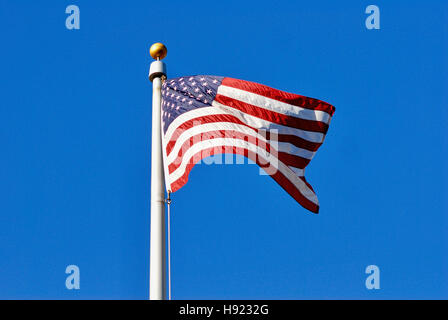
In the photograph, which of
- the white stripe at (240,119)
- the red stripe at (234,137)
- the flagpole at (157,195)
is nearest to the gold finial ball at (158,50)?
the flagpole at (157,195)

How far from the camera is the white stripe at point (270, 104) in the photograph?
16.7 m

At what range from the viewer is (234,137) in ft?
53.6

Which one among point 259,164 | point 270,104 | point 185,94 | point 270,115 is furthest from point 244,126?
point 185,94

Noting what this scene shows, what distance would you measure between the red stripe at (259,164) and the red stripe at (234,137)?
0.89 ft

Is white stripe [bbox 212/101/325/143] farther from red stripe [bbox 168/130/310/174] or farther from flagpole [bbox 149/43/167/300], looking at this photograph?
flagpole [bbox 149/43/167/300]

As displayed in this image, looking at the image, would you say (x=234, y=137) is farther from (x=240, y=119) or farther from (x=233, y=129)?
(x=240, y=119)

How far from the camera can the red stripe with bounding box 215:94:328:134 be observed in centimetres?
1670

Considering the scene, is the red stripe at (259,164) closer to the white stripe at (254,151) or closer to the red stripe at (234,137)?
the white stripe at (254,151)

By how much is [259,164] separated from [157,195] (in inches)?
93.8

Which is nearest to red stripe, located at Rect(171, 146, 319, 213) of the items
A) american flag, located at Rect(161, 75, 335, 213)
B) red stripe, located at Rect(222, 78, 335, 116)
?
american flag, located at Rect(161, 75, 335, 213)
